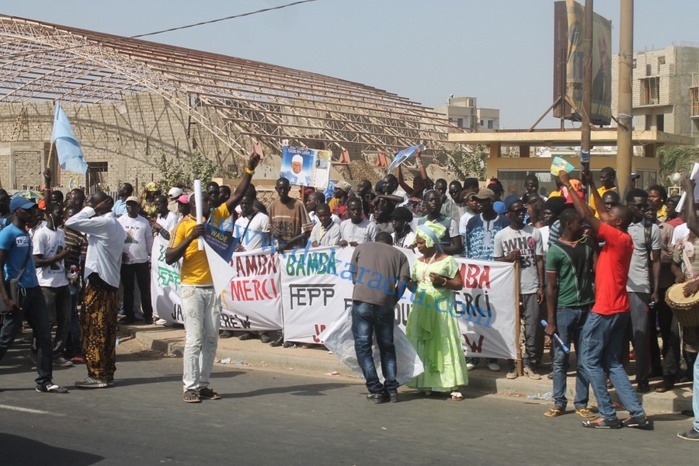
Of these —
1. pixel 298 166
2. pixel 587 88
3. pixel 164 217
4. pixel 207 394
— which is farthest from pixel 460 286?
pixel 164 217

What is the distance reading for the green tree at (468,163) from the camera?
1655 inches

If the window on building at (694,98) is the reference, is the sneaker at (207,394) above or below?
below

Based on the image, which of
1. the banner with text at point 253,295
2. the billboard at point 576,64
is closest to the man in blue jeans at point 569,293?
the banner with text at point 253,295

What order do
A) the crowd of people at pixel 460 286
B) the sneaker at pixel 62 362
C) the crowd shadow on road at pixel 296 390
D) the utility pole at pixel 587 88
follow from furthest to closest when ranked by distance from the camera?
the utility pole at pixel 587 88, the sneaker at pixel 62 362, the crowd shadow on road at pixel 296 390, the crowd of people at pixel 460 286

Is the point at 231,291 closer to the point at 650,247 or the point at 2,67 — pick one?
the point at 650,247

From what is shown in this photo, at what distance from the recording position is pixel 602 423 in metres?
7.47

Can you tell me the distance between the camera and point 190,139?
113 feet

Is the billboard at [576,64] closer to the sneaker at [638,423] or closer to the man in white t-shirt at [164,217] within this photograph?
the man in white t-shirt at [164,217]

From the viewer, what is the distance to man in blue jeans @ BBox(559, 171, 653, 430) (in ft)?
24.4

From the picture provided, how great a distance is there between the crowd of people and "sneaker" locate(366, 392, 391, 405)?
0.06 ft

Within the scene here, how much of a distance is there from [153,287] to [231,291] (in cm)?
195

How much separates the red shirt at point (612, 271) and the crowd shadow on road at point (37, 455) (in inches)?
163

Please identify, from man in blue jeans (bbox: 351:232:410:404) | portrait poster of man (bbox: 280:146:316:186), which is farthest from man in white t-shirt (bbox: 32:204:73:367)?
portrait poster of man (bbox: 280:146:316:186)

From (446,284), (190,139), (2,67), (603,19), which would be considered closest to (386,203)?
(446,284)
